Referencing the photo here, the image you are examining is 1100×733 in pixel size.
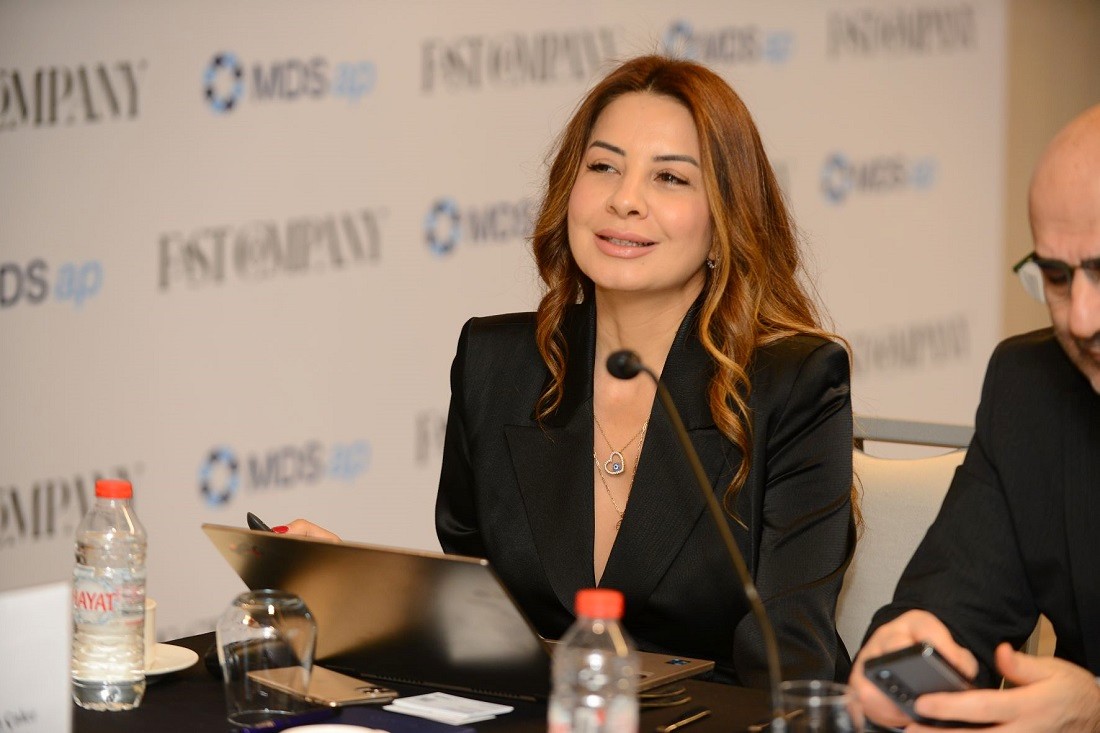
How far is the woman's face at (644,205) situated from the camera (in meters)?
2.46

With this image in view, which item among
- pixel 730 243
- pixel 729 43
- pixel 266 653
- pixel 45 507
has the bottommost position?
pixel 45 507

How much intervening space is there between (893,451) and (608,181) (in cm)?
280

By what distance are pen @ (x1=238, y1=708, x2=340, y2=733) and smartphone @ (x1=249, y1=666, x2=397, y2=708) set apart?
0.08 ft

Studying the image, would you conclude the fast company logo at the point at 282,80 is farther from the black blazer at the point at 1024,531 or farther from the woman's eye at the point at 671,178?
the black blazer at the point at 1024,531

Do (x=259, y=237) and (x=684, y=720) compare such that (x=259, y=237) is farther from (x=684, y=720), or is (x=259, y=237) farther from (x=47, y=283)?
(x=684, y=720)

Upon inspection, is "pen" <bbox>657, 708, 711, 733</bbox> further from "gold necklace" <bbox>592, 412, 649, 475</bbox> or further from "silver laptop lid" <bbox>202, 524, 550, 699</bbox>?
"gold necklace" <bbox>592, 412, 649, 475</bbox>

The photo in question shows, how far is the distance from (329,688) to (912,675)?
73cm

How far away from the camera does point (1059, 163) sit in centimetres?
161

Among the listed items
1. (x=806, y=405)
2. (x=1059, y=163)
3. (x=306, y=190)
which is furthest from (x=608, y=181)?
(x=306, y=190)

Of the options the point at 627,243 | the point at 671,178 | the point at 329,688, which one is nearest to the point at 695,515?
the point at 627,243

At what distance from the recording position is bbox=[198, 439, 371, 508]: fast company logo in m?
3.65

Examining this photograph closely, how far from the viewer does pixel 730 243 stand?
2.50 meters

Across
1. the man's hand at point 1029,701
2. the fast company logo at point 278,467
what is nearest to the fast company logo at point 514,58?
the fast company logo at point 278,467

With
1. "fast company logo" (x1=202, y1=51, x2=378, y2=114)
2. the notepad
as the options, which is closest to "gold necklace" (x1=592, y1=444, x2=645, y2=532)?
the notepad
